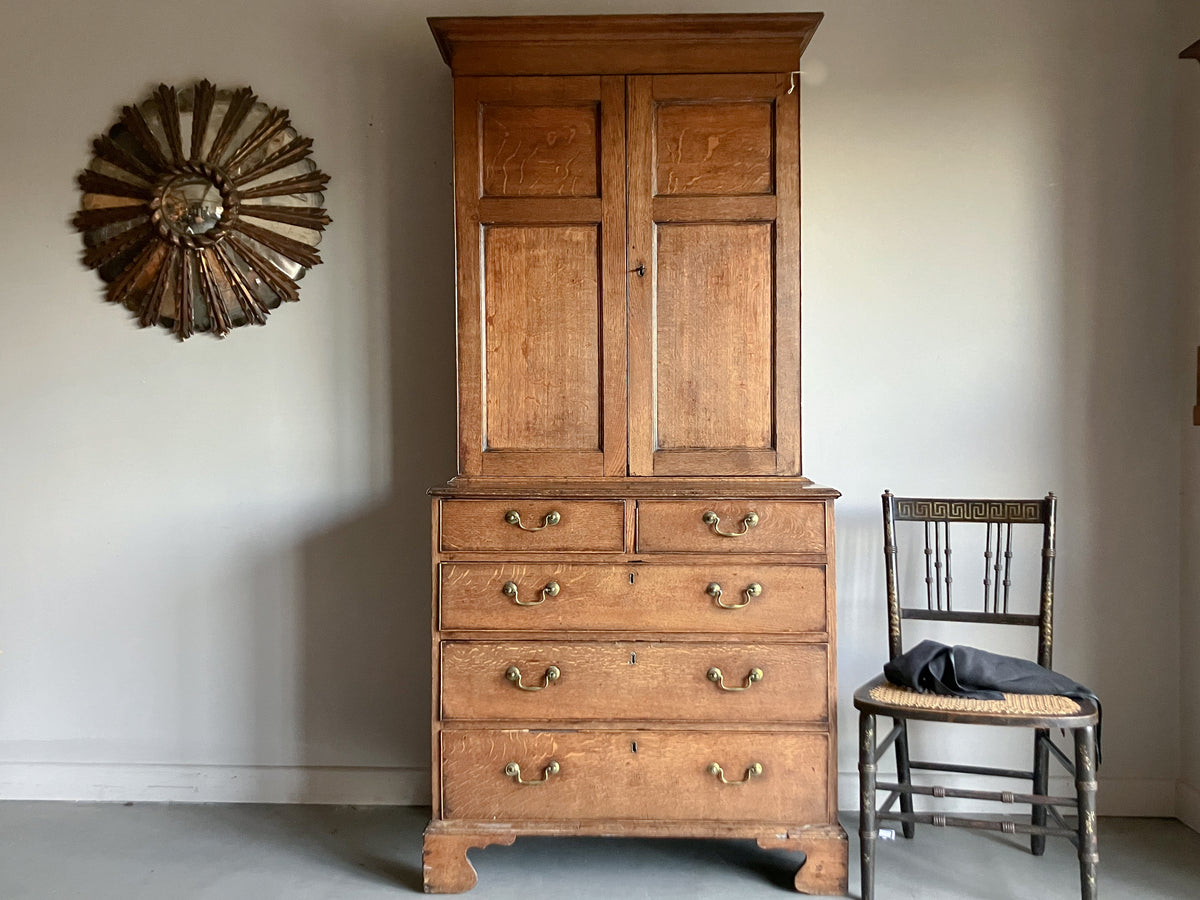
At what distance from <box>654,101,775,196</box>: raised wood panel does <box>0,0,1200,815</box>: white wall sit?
433 mm

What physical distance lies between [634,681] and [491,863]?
2.21 ft

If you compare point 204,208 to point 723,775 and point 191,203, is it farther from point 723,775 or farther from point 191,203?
point 723,775

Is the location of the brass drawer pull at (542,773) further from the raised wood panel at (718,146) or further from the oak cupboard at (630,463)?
the raised wood panel at (718,146)

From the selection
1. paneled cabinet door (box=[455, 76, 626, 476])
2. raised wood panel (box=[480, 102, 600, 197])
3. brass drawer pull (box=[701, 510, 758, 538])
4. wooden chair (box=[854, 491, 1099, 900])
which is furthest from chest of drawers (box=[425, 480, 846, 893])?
raised wood panel (box=[480, 102, 600, 197])

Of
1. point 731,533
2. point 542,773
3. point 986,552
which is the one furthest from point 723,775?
point 986,552

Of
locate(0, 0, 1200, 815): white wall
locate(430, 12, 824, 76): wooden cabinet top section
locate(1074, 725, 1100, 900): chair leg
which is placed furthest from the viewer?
locate(0, 0, 1200, 815): white wall

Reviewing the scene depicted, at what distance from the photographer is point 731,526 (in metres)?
2.50

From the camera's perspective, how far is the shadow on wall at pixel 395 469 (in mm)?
3088

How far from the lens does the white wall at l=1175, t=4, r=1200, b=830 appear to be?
289cm

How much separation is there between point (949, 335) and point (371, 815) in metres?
2.26

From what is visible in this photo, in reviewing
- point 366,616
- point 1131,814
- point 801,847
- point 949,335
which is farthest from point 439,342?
point 1131,814

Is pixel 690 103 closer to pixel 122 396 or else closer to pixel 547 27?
pixel 547 27

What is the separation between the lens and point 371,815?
302 centimetres

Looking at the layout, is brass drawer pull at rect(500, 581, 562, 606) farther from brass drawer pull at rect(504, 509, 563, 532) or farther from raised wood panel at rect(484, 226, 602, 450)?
raised wood panel at rect(484, 226, 602, 450)
